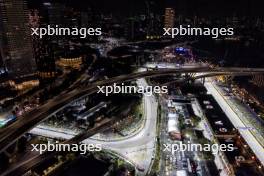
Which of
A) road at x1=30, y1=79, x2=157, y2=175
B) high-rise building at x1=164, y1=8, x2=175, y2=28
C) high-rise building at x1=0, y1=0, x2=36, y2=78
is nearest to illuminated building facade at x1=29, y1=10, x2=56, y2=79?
high-rise building at x1=0, y1=0, x2=36, y2=78

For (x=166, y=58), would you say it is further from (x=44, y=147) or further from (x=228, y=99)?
(x=44, y=147)

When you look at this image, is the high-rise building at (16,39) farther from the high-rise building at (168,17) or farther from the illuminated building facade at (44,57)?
the high-rise building at (168,17)

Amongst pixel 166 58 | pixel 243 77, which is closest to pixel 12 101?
pixel 166 58

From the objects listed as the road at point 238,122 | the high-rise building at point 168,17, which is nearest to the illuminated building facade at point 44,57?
the road at point 238,122

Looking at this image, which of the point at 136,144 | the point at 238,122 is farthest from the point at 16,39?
the point at 238,122

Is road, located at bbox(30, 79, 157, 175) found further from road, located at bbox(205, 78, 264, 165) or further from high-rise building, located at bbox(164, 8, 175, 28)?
high-rise building, located at bbox(164, 8, 175, 28)

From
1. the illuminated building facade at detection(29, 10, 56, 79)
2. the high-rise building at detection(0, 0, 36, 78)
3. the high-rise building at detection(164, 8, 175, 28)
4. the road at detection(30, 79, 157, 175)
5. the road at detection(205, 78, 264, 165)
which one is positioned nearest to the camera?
the road at detection(30, 79, 157, 175)

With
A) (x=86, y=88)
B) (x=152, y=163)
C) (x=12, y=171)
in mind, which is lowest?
(x=152, y=163)

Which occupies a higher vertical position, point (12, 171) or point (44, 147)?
point (12, 171)
